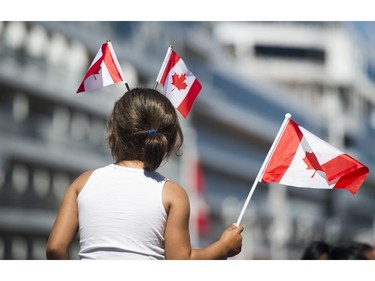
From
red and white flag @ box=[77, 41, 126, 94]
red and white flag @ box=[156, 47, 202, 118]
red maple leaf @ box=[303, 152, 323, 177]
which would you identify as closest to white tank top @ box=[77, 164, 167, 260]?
red maple leaf @ box=[303, 152, 323, 177]

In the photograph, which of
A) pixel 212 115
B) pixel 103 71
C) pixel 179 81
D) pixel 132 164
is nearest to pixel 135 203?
pixel 132 164

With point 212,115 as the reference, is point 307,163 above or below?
above

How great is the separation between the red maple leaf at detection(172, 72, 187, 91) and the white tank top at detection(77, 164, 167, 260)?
950mm

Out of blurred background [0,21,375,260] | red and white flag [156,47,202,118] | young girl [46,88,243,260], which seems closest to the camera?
young girl [46,88,243,260]

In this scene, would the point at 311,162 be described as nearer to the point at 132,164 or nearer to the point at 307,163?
the point at 307,163

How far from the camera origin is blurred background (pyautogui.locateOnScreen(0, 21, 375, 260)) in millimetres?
40438

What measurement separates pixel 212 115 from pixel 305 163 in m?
60.1

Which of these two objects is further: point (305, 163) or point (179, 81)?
point (179, 81)

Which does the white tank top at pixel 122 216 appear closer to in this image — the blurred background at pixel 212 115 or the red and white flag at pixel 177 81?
the red and white flag at pixel 177 81

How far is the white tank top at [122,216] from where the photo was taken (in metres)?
3.74

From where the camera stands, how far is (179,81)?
4750 millimetres

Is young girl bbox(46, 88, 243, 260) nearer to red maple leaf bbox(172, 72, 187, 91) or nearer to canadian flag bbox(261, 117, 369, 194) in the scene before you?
canadian flag bbox(261, 117, 369, 194)

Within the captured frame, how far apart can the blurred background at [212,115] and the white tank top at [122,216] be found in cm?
426

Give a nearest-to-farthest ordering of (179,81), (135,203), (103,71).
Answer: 1. (135,203)
2. (179,81)
3. (103,71)
